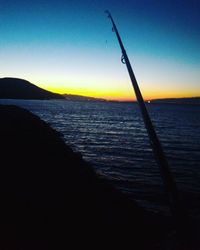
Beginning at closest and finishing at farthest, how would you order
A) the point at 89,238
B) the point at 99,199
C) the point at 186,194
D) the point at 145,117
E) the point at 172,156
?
the point at 145,117, the point at 89,238, the point at 99,199, the point at 186,194, the point at 172,156

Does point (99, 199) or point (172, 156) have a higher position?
point (99, 199)

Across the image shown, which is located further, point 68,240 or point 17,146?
point 17,146

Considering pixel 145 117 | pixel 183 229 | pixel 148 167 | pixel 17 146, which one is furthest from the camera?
pixel 148 167

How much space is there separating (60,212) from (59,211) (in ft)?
0.18

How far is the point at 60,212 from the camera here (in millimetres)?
7129

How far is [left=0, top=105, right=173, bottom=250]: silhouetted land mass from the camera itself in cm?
579

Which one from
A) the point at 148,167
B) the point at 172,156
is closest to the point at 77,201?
the point at 148,167

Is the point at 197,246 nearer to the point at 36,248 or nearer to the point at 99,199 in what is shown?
the point at 36,248

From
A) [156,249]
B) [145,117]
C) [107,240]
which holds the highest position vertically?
[145,117]

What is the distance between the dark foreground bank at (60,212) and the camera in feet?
19.0

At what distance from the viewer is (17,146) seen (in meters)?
14.0

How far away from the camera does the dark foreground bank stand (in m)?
5.79

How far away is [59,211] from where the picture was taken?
7.17 meters

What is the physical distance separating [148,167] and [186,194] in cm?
636
